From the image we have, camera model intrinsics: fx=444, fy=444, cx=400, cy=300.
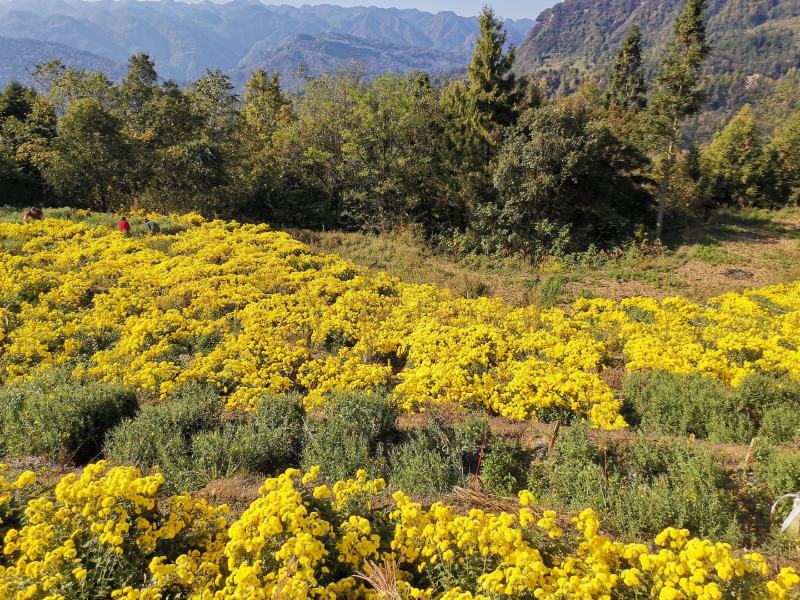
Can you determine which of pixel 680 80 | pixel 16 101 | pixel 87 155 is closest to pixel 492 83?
pixel 680 80

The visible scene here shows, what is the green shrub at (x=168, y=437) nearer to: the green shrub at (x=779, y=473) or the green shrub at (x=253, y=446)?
the green shrub at (x=253, y=446)

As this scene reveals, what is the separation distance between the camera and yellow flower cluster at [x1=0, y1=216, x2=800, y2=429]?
7.77 metres

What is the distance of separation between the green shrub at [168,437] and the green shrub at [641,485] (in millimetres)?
4295

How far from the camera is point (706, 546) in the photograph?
9.66ft

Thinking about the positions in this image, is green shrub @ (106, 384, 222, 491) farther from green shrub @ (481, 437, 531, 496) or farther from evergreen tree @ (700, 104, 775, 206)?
evergreen tree @ (700, 104, 775, 206)

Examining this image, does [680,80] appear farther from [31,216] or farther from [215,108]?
[31,216]

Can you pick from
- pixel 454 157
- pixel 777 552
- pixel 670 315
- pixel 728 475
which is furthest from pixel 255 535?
pixel 454 157

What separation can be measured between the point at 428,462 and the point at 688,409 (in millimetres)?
4057

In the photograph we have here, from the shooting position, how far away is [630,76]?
1024 inches

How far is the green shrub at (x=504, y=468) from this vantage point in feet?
17.8

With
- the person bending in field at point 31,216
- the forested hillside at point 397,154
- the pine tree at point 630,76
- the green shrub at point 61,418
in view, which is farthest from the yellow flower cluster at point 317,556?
the pine tree at point 630,76

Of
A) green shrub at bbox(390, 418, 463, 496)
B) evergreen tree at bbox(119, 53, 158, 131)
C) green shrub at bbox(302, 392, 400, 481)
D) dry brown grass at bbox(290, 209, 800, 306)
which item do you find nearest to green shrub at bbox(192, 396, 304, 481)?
green shrub at bbox(302, 392, 400, 481)

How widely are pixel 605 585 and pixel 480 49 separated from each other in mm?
20375

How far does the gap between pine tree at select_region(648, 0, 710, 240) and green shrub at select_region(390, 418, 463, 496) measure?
16364 mm
